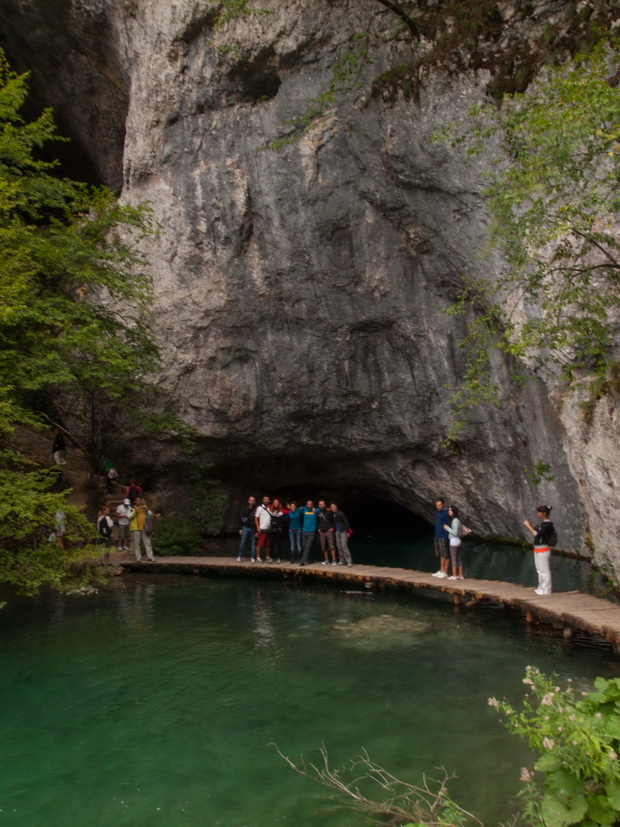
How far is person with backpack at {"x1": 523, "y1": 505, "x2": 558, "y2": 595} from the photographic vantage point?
12.9 m

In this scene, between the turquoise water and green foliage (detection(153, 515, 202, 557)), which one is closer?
the turquoise water

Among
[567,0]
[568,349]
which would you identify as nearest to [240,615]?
[568,349]

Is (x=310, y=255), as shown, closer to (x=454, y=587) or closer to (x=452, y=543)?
(x=452, y=543)

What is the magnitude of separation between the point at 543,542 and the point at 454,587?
9.21 ft

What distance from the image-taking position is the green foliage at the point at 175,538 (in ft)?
75.5

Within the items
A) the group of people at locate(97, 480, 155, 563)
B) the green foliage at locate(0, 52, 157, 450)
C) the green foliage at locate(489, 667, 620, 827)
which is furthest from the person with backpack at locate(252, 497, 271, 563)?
the green foliage at locate(489, 667, 620, 827)

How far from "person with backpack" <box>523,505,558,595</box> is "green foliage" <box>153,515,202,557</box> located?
1273 centimetres

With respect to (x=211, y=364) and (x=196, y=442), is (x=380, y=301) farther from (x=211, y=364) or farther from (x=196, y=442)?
(x=196, y=442)

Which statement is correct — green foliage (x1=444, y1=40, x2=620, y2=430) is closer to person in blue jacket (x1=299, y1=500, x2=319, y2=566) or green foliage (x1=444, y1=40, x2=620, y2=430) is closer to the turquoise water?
the turquoise water

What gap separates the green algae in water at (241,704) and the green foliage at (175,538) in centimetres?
735

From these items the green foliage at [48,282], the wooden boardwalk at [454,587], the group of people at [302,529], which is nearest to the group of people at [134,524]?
the wooden boardwalk at [454,587]

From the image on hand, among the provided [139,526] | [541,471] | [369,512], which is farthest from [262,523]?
[369,512]

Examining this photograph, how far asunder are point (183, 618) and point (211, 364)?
10478mm

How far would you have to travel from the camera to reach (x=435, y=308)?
2067 cm
